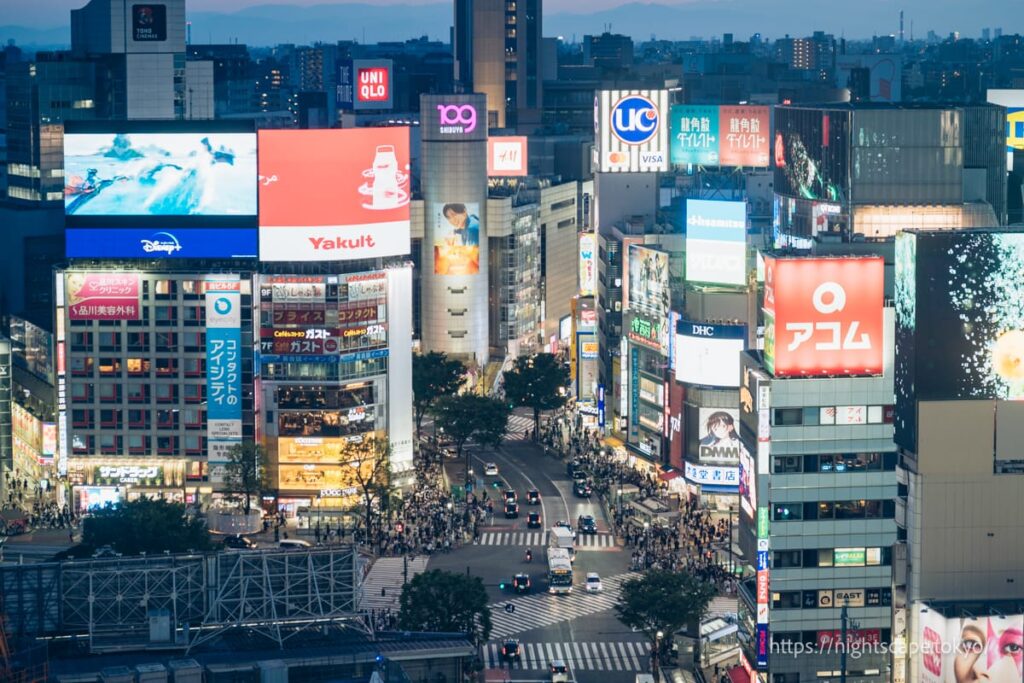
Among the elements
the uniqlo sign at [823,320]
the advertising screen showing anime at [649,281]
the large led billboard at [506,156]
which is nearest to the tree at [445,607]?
the uniqlo sign at [823,320]

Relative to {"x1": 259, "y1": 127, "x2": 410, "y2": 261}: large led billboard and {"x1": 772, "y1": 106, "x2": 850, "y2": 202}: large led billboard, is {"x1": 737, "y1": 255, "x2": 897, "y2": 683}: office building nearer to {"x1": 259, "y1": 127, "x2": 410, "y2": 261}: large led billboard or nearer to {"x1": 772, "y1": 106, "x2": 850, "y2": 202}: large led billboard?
{"x1": 772, "y1": 106, "x2": 850, "y2": 202}: large led billboard

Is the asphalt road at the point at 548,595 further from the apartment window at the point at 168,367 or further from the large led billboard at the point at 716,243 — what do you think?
the apartment window at the point at 168,367

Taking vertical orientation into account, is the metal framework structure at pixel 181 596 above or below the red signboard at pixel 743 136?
below

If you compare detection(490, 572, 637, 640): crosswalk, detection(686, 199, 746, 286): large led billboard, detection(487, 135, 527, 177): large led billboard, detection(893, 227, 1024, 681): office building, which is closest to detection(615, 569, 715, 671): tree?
detection(490, 572, 637, 640): crosswalk

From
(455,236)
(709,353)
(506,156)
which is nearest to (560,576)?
(709,353)

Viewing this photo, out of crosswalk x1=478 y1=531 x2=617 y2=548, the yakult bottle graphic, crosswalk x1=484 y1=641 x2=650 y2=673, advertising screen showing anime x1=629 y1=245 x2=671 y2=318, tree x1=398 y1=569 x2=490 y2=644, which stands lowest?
crosswalk x1=484 y1=641 x2=650 y2=673

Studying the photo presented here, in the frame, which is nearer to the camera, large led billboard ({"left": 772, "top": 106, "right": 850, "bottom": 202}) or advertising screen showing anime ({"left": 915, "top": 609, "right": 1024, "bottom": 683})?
advertising screen showing anime ({"left": 915, "top": 609, "right": 1024, "bottom": 683})

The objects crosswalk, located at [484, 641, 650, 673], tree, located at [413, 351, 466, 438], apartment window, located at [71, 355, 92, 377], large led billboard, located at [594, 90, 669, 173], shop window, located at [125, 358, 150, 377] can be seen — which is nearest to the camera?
crosswalk, located at [484, 641, 650, 673]
